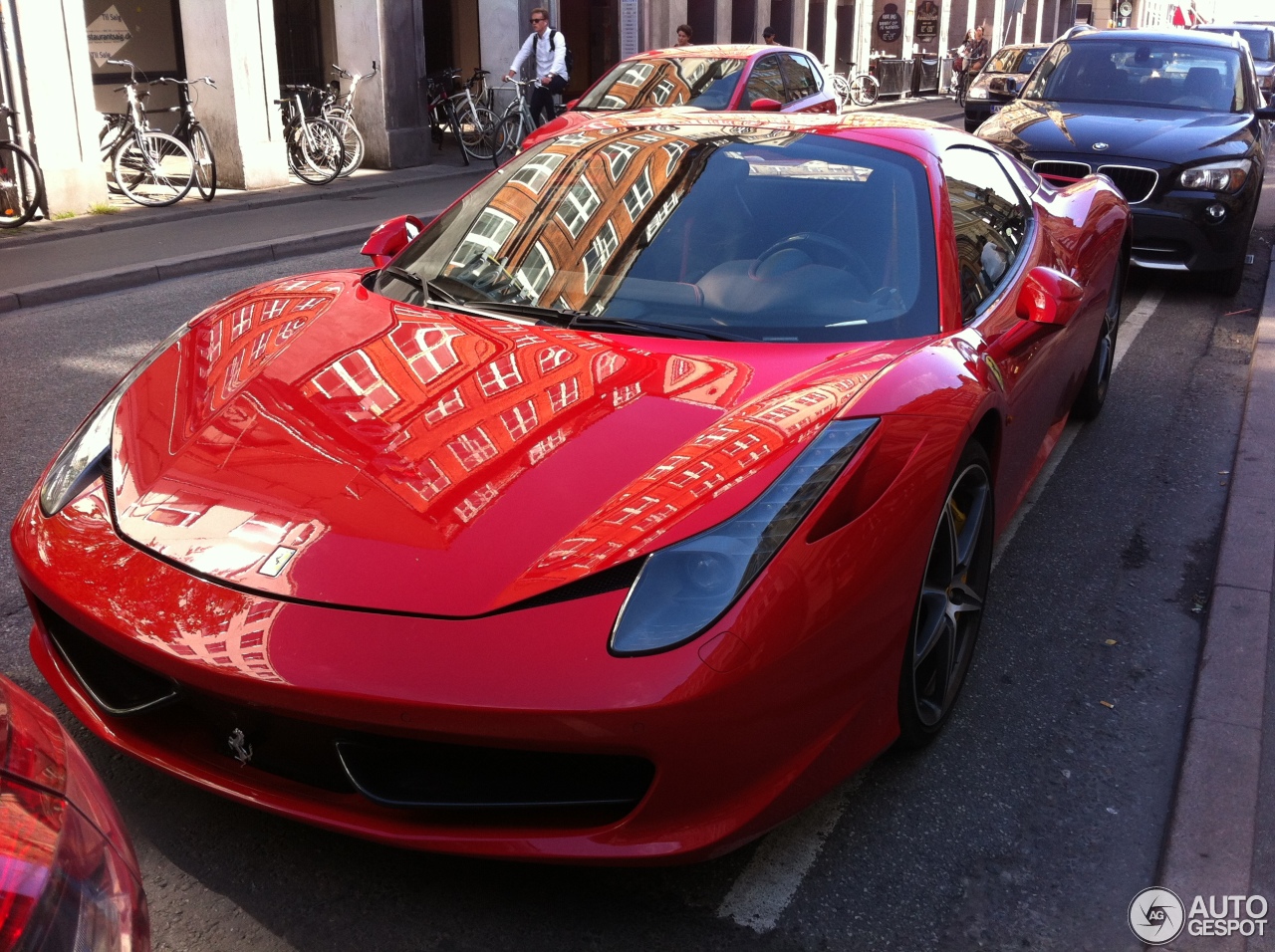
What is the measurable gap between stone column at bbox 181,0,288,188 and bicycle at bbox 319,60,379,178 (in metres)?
0.87

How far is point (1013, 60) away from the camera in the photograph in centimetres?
2295

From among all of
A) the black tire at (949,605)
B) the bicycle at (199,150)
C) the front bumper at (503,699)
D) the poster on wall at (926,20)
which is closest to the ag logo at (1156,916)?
the black tire at (949,605)

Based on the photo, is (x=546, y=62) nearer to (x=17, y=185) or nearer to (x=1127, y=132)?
(x=17, y=185)

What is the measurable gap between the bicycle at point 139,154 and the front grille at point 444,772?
1176 cm

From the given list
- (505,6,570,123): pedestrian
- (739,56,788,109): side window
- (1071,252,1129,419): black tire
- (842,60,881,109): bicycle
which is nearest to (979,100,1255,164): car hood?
(1071,252,1129,419): black tire

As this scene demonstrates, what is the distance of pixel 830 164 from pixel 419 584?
2.02 m

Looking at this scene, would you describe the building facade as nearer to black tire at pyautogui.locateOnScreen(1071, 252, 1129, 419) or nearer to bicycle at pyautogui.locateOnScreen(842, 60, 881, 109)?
bicycle at pyautogui.locateOnScreen(842, 60, 881, 109)

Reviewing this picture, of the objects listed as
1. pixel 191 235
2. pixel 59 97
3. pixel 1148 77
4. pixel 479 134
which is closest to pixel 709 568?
pixel 1148 77

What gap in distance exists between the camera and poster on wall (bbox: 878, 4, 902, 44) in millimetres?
36125

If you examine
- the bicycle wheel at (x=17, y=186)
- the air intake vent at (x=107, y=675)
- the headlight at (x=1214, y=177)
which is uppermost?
the headlight at (x=1214, y=177)

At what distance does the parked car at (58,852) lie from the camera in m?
1.35

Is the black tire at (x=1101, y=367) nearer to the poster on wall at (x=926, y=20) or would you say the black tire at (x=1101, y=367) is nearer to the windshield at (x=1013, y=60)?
the windshield at (x=1013, y=60)

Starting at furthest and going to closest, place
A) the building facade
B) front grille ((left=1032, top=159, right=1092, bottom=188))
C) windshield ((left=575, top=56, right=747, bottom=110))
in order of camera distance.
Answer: windshield ((left=575, top=56, right=747, bottom=110)) < the building facade < front grille ((left=1032, top=159, right=1092, bottom=188))

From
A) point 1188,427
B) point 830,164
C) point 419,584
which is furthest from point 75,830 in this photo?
point 1188,427
